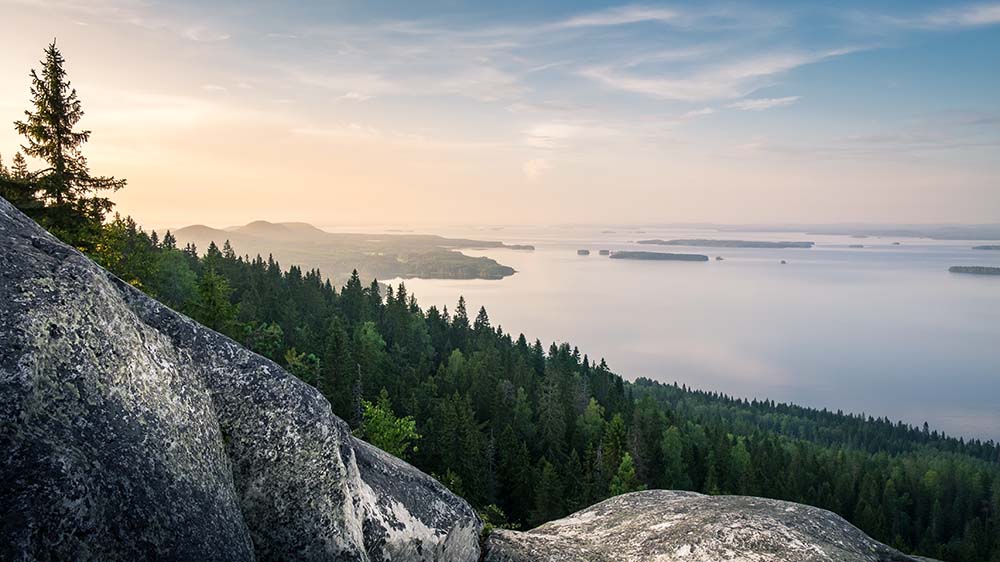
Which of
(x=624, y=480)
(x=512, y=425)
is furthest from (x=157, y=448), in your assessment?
(x=512, y=425)

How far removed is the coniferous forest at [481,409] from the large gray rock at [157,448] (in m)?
23.3

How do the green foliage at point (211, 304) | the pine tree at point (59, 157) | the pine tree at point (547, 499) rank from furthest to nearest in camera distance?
the pine tree at point (547, 499)
the green foliage at point (211, 304)
the pine tree at point (59, 157)

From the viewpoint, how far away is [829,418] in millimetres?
197625

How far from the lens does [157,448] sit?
866cm

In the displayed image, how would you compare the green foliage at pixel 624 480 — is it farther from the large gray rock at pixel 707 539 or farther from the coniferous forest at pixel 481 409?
the large gray rock at pixel 707 539

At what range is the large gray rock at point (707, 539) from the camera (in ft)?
48.9

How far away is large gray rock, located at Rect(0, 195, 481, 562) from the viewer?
23.7ft

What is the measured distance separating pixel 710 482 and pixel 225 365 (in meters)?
86.7

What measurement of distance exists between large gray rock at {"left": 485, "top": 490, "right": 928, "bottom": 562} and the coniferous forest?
56.2 feet

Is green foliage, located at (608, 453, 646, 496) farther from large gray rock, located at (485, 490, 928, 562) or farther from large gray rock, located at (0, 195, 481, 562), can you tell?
large gray rock, located at (0, 195, 481, 562)

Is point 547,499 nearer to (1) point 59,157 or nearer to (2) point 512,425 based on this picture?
(2) point 512,425

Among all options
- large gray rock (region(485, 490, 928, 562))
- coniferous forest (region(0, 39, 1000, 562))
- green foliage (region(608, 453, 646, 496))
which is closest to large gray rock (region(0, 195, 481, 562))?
large gray rock (region(485, 490, 928, 562))

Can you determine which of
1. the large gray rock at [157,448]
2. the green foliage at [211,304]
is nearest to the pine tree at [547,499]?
the green foliage at [211,304]

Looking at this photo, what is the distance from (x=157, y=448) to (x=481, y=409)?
76496 mm
